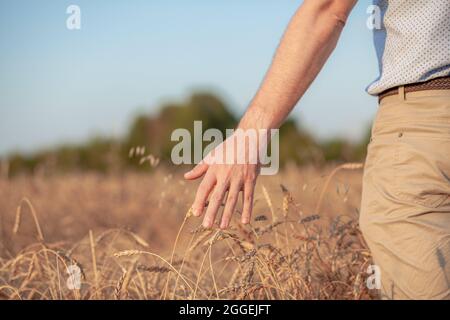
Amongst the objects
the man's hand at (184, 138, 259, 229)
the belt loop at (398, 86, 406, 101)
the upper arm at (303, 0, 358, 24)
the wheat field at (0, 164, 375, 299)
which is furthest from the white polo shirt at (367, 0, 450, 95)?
the wheat field at (0, 164, 375, 299)

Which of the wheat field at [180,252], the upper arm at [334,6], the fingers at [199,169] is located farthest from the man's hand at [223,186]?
the upper arm at [334,6]

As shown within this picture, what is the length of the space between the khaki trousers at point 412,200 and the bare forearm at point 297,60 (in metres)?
0.27

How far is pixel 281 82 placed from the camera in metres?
2.00

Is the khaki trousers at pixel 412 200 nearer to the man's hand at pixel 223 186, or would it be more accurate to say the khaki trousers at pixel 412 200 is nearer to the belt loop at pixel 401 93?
the belt loop at pixel 401 93

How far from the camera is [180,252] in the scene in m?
4.11

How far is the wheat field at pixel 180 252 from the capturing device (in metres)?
2.79

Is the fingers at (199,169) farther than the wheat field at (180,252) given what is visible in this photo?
No

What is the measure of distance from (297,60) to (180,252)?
7.43 ft

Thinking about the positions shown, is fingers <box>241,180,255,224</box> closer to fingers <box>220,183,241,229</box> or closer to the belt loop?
fingers <box>220,183,241,229</box>

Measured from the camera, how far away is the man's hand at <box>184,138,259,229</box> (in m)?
1.91

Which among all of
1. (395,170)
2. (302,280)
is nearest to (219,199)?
(395,170)

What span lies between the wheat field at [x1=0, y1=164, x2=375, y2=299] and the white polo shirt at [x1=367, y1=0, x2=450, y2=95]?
0.71 m

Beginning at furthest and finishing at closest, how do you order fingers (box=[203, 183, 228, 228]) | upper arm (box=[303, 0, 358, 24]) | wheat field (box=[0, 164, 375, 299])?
wheat field (box=[0, 164, 375, 299]) → upper arm (box=[303, 0, 358, 24]) → fingers (box=[203, 183, 228, 228])
